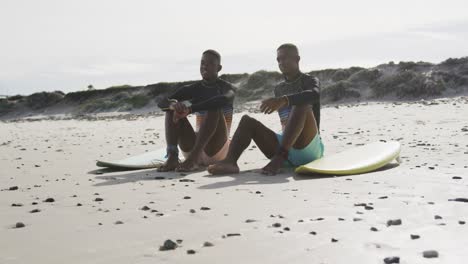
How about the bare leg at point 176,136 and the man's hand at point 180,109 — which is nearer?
the man's hand at point 180,109

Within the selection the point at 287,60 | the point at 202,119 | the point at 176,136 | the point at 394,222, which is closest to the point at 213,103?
the point at 202,119

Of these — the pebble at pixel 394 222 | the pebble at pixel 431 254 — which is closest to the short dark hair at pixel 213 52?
the pebble at pixel 394 222

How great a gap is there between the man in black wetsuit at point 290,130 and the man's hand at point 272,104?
0.68 feet

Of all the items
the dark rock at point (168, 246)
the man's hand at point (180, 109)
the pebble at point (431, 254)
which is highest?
the man's hand at point (180, 109)

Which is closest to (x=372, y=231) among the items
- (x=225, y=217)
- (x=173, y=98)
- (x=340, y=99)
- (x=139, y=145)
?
(x=225, y=217)

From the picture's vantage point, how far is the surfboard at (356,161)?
608 cm

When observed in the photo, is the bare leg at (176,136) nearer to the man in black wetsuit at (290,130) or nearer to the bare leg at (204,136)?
the bare leg at (204,136)

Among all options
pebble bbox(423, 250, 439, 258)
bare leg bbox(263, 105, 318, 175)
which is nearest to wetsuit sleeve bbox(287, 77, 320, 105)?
bare leg bbox(263, 105, 318, 175)

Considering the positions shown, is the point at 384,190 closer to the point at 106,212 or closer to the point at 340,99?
the point at 106,212

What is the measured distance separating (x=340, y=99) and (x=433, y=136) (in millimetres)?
13576

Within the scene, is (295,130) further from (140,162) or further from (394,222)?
(394,222)

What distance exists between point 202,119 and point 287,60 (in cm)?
133

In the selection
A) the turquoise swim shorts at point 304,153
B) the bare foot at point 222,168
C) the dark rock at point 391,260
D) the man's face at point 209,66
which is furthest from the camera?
the man's face at point 209,66

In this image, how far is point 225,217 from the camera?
4.04m
